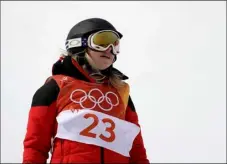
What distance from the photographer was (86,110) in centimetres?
441

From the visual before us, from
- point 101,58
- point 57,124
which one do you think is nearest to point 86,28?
point 101,58

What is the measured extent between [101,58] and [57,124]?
0.87m

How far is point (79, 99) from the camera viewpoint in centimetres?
448

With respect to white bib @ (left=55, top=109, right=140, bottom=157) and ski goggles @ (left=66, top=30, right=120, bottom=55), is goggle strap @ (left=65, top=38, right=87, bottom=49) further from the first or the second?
white bib @ (left=55, top=109, right=140, bottom=157)

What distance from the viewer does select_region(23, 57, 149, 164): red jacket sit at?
423 cm

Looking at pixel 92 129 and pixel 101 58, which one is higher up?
pixel 101 58

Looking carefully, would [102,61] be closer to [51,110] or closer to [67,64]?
[67,64]

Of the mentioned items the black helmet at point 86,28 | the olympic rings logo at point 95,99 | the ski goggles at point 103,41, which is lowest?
the olympic rings logo at point 95,99

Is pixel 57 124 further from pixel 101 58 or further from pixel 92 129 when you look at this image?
pixel 101 58

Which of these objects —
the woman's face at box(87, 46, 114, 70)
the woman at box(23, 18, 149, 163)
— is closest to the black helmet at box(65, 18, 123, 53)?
the woman at box(23, 18, 149, 163)

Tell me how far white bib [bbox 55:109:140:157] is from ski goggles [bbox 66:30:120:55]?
76cm

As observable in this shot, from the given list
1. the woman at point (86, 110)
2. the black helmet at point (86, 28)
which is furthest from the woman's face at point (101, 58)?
the black helmet at point (86, 28)

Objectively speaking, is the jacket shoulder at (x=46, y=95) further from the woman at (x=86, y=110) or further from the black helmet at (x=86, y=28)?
the black helmet at (x=86, y=28)

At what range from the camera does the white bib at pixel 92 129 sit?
4.33 metres
